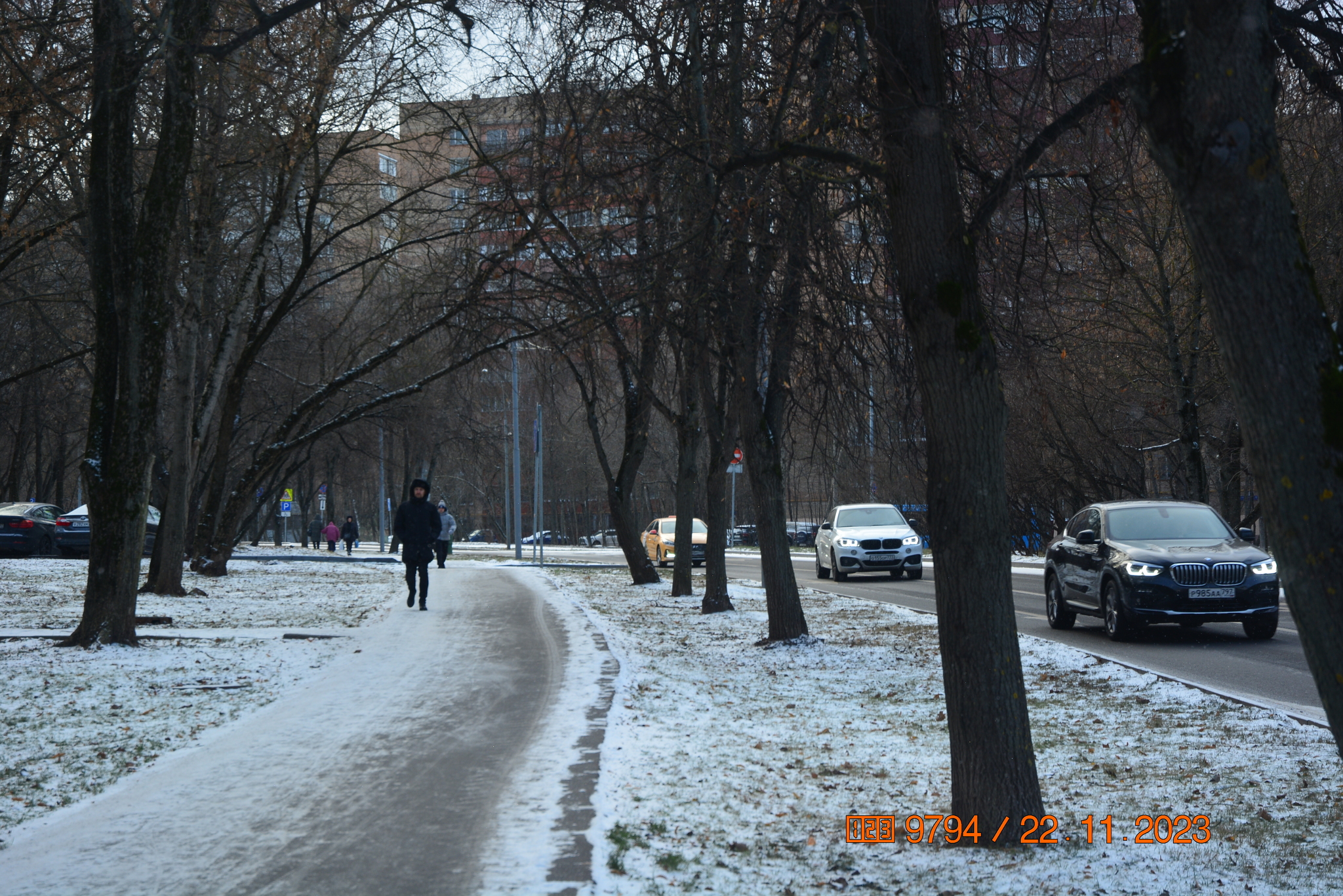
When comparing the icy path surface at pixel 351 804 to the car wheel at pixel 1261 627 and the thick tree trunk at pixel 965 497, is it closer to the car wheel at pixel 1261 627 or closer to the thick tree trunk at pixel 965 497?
the thick tree trunk at pixel 965 497

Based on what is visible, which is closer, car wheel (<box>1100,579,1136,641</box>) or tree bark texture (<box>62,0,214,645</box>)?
tree bark texture (<box>62,0,214,645</box>)

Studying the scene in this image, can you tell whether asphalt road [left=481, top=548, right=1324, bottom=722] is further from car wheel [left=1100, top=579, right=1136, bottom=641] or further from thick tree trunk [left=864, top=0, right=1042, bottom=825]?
thick tree trunk [left=864, top=0, right=1042, bottom=825]

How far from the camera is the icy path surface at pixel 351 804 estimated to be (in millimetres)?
4766

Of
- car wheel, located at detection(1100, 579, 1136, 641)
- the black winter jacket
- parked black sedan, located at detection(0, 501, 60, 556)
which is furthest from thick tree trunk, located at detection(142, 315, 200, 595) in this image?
parked black sedan, located at detection(0, 501, 60, 556)

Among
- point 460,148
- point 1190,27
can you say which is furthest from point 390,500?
point 1190,27

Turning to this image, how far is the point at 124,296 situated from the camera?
1211cm

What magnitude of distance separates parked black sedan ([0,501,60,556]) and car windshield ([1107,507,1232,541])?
1195 inches

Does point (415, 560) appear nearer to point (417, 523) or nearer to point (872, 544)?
point (417, 523)

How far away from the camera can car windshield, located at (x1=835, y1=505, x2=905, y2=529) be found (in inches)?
1148

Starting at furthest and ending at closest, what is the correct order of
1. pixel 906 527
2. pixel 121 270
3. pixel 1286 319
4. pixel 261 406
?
pixel 261 406, pixel 906 527, pixel 121 270, pixel 1286 319

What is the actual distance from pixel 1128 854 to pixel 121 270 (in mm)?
10902

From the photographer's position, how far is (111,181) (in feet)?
39.7

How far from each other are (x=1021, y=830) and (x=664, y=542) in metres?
32.1

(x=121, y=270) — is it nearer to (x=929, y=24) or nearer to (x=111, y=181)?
(x=111, y=181)
